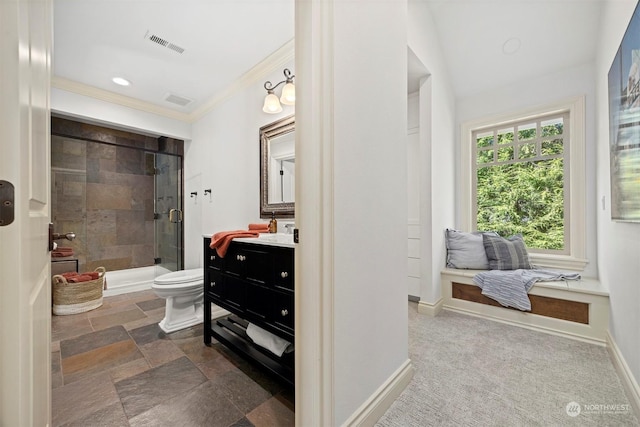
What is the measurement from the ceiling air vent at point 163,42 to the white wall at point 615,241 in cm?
320

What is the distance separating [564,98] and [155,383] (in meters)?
4.22

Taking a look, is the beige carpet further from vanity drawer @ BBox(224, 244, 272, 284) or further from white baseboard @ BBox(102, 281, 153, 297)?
white baseboard @ BBox(102, 281, 153, 297)

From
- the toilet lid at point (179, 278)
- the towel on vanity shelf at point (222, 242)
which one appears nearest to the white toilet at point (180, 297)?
the toilet lid at point (179, 278)

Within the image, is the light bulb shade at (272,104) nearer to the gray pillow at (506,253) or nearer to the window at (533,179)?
the window at (533,179)

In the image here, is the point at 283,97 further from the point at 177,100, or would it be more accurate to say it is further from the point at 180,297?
the point at 180,297

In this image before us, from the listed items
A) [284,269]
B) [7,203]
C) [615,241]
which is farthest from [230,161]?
[615,241]

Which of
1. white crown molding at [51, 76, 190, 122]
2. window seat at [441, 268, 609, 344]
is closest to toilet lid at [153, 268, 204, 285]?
white crown molding at [51, 76, 190, 122]

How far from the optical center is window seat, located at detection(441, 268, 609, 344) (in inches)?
78.7

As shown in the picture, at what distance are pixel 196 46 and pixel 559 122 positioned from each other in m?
3.77

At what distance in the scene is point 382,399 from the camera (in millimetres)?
1317

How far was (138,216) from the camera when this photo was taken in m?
4.14

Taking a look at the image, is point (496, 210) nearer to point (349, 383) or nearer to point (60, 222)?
point (349, 383)

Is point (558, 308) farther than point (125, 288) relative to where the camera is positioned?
No

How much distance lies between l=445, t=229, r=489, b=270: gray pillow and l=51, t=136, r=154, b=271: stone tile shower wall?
4.31m
